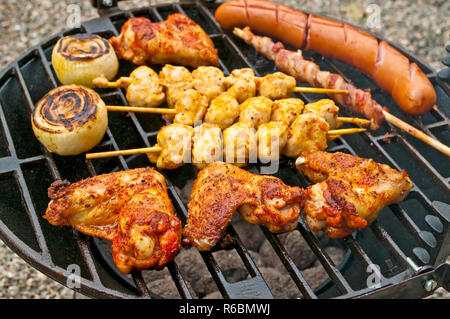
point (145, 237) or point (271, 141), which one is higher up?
point (271, 141)

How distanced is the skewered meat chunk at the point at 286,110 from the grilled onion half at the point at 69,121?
1.16m

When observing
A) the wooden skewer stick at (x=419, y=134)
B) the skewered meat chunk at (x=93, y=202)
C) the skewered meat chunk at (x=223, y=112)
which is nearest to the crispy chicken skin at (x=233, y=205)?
the skewered meat chunk at (x=93, y=202)

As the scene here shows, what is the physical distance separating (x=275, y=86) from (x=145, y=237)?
5.11 feet

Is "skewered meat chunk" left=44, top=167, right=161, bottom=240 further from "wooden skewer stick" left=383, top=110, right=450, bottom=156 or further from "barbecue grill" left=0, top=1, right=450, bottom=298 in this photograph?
"wooden skewer stick" left=383, top=110, right=450, bottom=156

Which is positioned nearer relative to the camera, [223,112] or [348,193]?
[348,193]

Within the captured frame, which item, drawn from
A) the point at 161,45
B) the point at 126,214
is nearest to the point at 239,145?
the point at 126,214

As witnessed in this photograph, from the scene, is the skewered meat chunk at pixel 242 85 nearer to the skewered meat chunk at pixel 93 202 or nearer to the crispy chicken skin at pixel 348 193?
the crispy chicken skin at pixel 348 193

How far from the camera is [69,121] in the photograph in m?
2.92

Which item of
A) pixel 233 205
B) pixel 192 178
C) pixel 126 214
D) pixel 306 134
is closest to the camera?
pixel 126 214

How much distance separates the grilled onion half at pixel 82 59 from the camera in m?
3.32

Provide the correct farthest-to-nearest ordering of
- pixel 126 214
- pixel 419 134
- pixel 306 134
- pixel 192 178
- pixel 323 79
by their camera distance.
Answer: pixel 192 178 < pixel 323 79 < pixel 419 134 < pixel 306 134 < pixel 126 214

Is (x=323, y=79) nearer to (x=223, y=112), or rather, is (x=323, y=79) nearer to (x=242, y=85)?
(x=242, y=85)

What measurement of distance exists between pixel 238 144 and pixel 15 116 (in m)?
1.66
